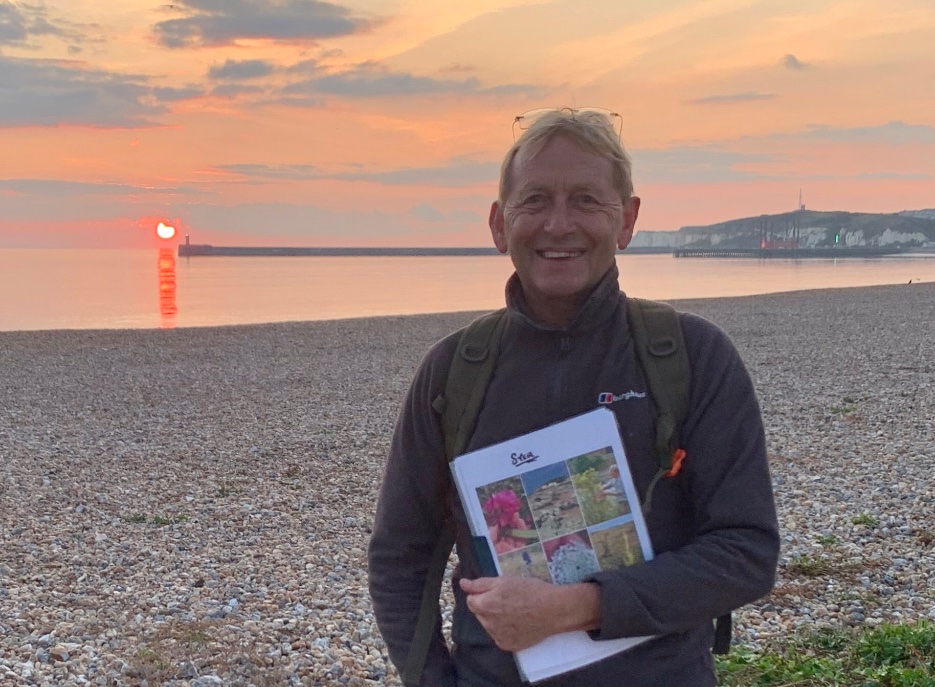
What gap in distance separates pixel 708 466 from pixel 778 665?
2.29m

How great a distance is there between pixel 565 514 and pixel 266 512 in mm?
6092

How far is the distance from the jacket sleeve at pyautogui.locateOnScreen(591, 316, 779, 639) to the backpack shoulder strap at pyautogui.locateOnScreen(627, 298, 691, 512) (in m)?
0.02

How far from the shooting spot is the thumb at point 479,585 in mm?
1772

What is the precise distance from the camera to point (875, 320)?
78.7 ft

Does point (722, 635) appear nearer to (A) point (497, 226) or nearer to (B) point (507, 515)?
(B) point (507, 515)

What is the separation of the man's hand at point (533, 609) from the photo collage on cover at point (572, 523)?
6cm

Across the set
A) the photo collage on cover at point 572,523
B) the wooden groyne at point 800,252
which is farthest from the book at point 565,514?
the wooden groyne at point 800,252

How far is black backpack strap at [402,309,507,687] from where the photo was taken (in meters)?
1.89

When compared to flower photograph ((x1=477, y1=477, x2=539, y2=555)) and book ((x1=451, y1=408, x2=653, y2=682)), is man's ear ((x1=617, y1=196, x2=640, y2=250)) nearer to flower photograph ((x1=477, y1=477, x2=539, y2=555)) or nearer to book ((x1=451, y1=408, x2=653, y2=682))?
book ((x1=451, y1=408, x2=653, y2=682))

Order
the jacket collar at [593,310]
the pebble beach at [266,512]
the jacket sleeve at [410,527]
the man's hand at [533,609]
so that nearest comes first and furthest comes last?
Answer: the man's hand at [533,609]
the jacket collar at [593,310]
the jacket sleeve at [410,527]
the pebble beach at [266,512]

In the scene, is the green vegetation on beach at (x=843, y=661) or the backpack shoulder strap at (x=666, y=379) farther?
the green vegetation on beach at (x=843, y=661)

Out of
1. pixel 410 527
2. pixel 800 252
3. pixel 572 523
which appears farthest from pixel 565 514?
pixel 800 252

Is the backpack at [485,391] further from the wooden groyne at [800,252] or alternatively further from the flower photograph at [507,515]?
the wooden groyne at [800,252]

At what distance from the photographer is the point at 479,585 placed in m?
1.80
